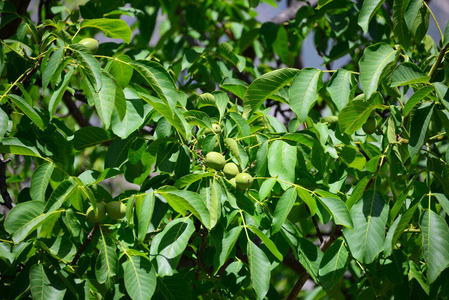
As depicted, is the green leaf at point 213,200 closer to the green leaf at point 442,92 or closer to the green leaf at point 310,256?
the green leaf at point 310,256

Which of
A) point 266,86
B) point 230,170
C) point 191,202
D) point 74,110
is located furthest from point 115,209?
point 74,110

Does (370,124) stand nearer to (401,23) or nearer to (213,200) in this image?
(401,23)

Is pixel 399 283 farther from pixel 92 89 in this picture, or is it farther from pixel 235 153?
pixel 92 89

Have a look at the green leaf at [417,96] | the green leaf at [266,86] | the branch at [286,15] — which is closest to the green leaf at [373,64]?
the green leaf at [417,96]

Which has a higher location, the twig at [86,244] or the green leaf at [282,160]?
the green leaf at [282,160]

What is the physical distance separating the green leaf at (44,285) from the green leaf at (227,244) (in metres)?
0.46

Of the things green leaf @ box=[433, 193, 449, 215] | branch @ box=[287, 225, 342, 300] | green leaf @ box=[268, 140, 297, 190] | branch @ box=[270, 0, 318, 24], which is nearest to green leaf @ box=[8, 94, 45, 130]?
green leaf @ box=[268, 140, 297, 190]

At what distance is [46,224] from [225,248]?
531mm

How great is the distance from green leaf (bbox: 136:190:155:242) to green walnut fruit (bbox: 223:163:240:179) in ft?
0.92

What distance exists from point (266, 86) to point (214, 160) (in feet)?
0.94

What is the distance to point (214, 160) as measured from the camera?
163 cm

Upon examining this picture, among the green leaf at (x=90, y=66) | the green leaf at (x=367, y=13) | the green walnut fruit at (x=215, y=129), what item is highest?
the green leaf at (x=367, y=13)

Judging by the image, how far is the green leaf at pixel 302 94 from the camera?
163 centimetres

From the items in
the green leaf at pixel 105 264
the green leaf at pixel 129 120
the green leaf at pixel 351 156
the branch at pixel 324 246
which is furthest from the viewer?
the branch at pixel 324 246
